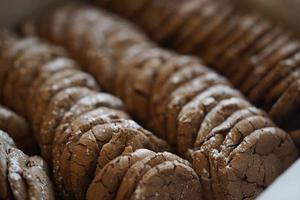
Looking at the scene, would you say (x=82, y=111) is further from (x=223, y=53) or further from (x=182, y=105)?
(x=223, y=53)

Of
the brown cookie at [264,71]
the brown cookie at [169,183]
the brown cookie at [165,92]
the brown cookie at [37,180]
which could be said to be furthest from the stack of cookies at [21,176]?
the brown cookie at [264,71]

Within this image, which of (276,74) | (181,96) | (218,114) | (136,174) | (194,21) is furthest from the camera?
(194,21)

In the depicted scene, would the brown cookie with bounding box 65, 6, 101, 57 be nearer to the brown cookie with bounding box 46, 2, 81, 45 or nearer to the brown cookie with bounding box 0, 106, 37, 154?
the brown cookie with bounding box 46, 2, 81, 45

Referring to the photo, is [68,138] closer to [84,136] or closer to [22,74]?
[84,136]

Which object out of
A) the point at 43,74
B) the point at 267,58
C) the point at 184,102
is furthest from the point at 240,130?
the point at 43,74

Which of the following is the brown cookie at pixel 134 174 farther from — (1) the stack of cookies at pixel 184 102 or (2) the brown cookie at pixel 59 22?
(2) the brown cookie at pixel 59 22

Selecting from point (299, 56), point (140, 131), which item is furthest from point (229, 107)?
point (299, 56)

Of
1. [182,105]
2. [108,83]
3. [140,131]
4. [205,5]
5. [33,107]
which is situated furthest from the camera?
[205,5]
